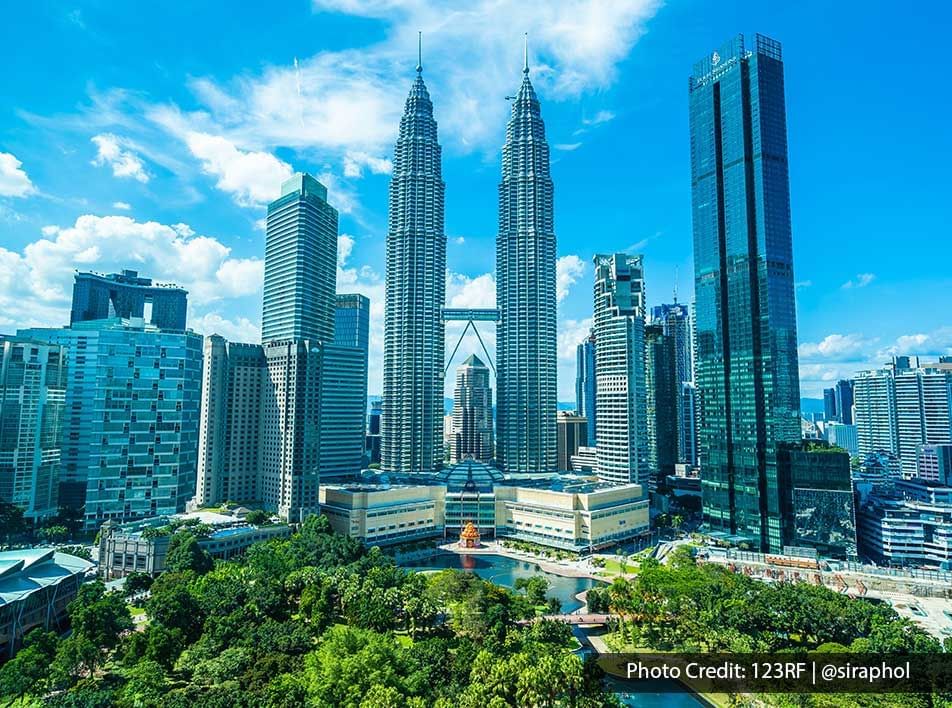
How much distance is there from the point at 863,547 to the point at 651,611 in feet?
205

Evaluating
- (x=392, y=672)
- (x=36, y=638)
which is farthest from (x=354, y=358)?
(x=392, y=672)

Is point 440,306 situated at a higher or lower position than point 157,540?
higher

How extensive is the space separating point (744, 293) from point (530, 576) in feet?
206

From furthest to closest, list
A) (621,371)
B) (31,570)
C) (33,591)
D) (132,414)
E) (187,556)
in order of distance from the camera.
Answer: (621,371) → (132,414) → (187,556) → (31,570) → (33,591)

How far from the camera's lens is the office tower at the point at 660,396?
152 metres

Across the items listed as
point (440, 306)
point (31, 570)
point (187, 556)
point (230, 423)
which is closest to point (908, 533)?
point (187, 556)

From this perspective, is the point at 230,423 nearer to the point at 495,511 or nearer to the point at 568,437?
the point at 495,511

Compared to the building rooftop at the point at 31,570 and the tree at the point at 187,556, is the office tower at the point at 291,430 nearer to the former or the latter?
the tree at the point at 187,556

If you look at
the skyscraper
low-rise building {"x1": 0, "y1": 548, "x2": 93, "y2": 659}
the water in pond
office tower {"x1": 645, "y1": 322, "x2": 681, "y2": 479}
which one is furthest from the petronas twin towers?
the skyscraper

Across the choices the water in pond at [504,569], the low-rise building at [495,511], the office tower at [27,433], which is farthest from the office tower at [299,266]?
the water in pond at [504,569]

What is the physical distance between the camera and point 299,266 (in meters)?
125

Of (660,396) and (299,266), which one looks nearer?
(299,266)

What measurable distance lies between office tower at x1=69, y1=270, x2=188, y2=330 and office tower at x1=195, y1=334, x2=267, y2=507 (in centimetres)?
4321

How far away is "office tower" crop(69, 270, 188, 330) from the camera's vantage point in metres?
152
